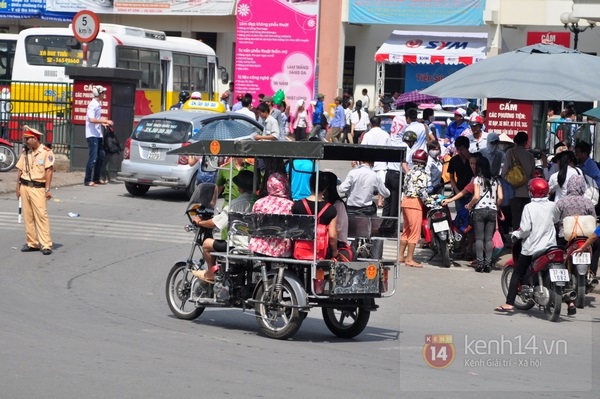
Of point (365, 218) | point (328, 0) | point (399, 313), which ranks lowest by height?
point (399, 313)

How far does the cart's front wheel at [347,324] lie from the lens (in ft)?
35.5

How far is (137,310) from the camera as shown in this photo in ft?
39.2

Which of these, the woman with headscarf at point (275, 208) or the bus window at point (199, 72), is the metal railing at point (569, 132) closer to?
the woman with headscarf at point (275, 208)

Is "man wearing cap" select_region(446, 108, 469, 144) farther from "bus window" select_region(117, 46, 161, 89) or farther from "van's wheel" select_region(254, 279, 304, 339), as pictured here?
"van's wheel" select_region(254, 279, 304, 339)

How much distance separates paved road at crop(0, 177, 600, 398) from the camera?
8316mm

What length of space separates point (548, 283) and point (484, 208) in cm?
311

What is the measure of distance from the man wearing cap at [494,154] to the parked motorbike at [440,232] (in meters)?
0.99

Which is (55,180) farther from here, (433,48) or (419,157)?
(433,48)

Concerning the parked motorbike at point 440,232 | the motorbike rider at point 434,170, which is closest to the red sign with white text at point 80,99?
the motorbike rider at point 434,170

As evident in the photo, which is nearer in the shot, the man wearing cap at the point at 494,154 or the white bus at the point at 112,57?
the man wearing cap at the point at 494,154

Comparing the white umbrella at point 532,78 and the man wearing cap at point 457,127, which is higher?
the white umbrella at point 532,78

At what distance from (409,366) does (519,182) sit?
23.4ft

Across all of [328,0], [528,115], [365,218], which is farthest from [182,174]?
[328,0]

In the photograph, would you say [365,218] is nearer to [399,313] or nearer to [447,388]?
[399,313]
